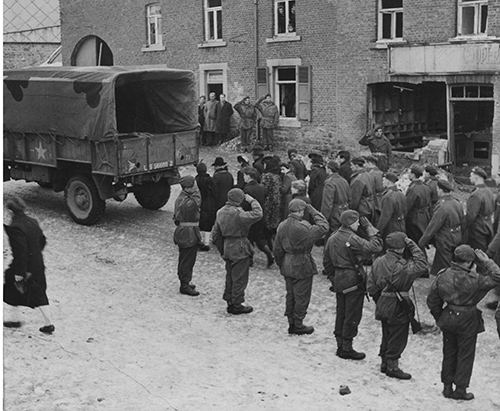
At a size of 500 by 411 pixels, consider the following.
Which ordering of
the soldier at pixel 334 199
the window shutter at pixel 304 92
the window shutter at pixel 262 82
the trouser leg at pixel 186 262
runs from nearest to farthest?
the trouser leg at pixel 186 262, the soldier at pixel 334 199, the window shutter at pixel 304 92, the window shutter at pixel 262 82

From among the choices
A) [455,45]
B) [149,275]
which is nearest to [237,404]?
[149,275]

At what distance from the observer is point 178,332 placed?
9508mm

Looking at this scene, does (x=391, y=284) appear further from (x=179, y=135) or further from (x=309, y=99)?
(x=309, y=99)

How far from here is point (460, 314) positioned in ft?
24.8

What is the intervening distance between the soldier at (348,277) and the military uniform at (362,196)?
9.92 ft

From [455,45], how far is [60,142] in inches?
402

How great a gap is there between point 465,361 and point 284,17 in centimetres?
1689

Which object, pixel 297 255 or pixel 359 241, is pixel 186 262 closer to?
pixel 297 255

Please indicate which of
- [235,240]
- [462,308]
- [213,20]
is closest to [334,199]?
[235,240]

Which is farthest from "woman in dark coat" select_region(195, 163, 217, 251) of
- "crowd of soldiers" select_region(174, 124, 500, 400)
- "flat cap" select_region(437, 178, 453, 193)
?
"flat cap" select_region(437, 178, 453, 193)

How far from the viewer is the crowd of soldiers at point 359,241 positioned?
304 inches

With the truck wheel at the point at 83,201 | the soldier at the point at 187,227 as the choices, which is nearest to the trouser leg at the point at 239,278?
the soldier at the point at 187,227

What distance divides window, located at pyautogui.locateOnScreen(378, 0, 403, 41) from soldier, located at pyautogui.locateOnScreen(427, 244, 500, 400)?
44.6 ft

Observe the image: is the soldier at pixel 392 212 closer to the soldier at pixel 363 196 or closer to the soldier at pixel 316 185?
the soldier at pixel 363 196
